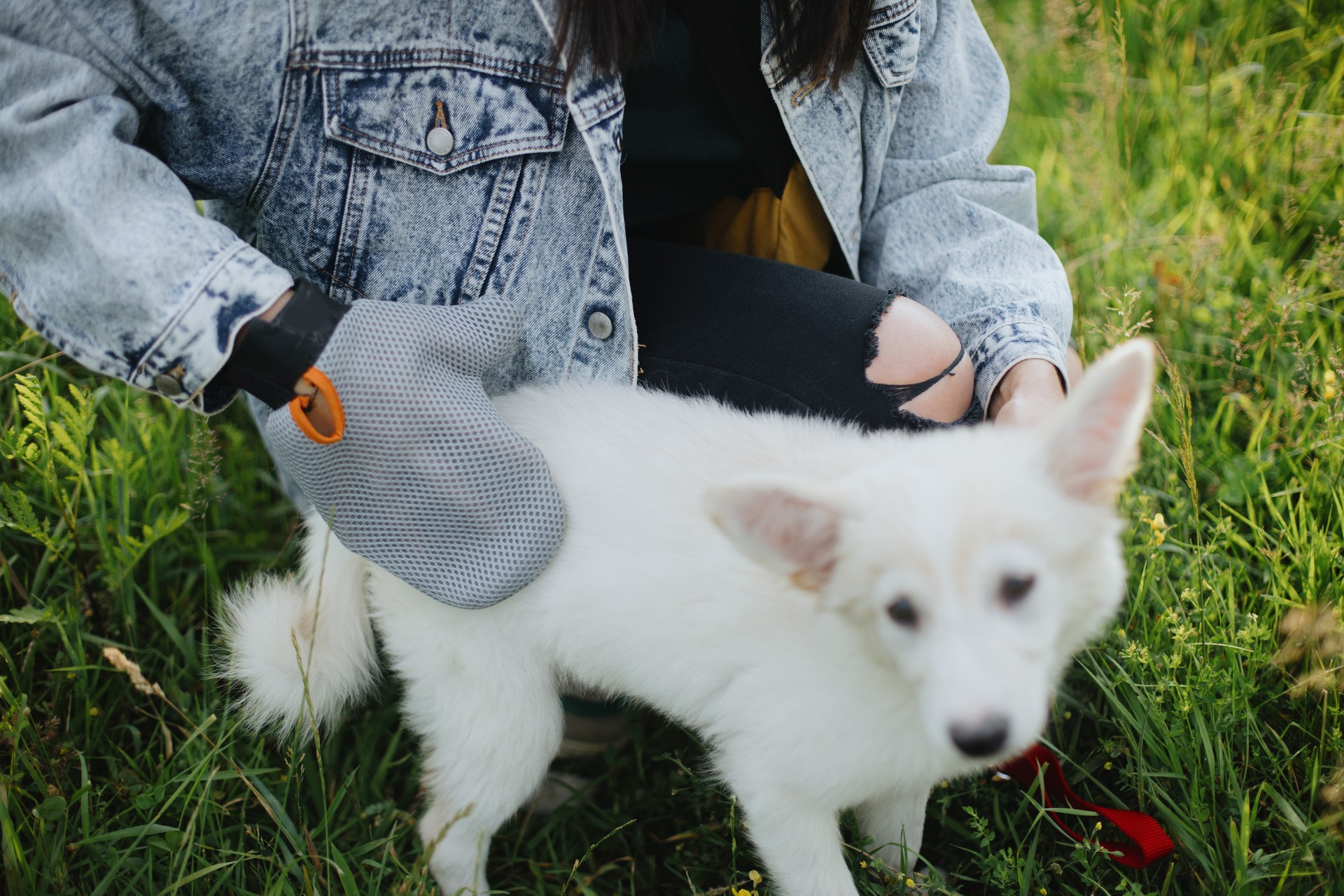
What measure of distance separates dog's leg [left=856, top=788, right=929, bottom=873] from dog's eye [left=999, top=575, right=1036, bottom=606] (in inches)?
20.9

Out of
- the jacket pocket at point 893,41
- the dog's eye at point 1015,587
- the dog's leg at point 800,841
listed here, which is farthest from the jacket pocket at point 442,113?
the dog's leg at point 800,841

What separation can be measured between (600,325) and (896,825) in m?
0.98

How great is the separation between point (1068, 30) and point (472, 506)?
2.35 metres

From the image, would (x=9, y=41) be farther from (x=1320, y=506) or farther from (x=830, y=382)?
(x=1320, y=506)

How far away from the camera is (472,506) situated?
1.25m

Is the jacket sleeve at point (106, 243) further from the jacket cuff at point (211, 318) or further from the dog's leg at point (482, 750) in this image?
the dog's leg at point (482, 750)

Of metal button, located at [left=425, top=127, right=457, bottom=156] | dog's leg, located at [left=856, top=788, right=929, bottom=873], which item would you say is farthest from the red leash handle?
metal button, located at [left=425, top=127, right=457, bottom=156]

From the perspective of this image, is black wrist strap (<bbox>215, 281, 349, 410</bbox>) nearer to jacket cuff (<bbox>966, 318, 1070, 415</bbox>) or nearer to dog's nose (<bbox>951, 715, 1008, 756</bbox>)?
dog's nose (<bbox>951, 715, 1008, 756</bbox>)

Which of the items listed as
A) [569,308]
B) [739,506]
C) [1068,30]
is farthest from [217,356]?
[1068,30]

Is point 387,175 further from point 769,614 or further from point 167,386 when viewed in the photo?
point 769,614

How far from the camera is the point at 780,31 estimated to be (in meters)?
1.48

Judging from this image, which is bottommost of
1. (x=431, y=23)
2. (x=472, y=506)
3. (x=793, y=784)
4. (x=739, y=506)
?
(x=793, y=784)

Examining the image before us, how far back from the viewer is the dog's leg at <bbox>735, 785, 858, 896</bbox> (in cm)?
126

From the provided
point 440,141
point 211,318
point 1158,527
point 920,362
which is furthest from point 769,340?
point 211,318
